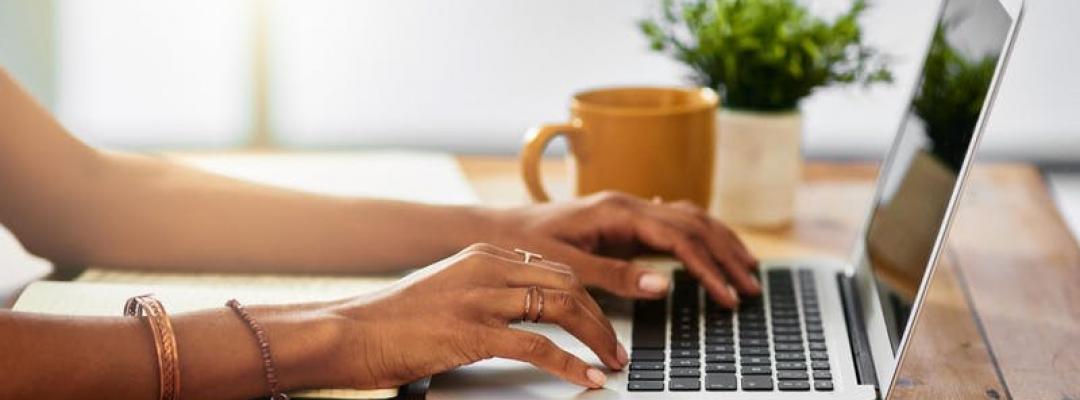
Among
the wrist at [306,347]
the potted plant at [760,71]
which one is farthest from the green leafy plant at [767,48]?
the wrist at [306,347]

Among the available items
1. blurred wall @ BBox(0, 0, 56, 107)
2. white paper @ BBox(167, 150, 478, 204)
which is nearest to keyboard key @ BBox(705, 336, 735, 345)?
white paper @ BBox(167, 150, 478, 204)

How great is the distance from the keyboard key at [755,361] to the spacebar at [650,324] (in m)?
0.06

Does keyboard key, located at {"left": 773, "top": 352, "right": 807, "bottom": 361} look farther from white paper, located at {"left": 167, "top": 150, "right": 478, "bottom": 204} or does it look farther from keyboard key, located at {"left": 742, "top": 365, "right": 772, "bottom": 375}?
white paper, located at {"left": 167, "top": 150, "right": 478, "bottom": 204}

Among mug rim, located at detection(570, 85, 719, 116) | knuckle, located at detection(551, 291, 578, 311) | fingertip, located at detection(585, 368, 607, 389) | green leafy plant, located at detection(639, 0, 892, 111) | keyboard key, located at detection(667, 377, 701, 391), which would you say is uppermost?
green leafy plant, located at detection(639, 0, 892, 111)

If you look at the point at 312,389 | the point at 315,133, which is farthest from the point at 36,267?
the point at 315,133

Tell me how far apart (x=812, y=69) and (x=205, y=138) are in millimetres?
2526

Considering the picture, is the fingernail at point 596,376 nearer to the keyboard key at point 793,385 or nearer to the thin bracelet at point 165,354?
the keyboard key at point 793,385

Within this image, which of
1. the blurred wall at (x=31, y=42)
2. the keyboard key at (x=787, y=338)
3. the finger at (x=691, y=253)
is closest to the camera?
the keyboard key at (x=787, y=338)

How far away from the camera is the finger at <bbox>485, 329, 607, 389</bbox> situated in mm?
911

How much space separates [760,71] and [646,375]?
20.6 inches

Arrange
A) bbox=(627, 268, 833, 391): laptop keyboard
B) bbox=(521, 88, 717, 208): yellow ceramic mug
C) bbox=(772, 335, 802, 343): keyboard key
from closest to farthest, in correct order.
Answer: bbox=(627, 268, 833, 391): laptop keyboard
bbox=(772, 335, 802, 343): keyboard key
bbox=(521, 88, 717, 208): yellow ceramic mug

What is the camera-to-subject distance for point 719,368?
3.14 feet

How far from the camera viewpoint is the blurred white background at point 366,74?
341 centimetres

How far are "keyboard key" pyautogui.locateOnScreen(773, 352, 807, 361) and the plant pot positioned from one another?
0.42 meters
